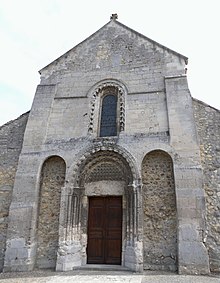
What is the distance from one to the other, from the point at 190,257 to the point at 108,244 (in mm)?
2438

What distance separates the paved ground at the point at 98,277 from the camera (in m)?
5.55

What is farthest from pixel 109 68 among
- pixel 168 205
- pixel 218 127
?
pixel 168 205

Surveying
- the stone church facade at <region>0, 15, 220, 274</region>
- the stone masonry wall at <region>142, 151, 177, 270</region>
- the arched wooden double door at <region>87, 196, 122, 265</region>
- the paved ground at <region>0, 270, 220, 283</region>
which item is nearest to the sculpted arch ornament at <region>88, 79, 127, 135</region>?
the stone church facade at <region>0, 15, 220, 274</region>

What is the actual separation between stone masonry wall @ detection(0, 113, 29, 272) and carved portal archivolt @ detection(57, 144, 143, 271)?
6.44 feet

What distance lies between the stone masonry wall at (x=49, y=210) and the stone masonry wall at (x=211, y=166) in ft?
14.5

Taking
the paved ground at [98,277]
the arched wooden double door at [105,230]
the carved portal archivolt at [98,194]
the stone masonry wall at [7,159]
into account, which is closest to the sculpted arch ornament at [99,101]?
the carved portal archivolt at [98,194]

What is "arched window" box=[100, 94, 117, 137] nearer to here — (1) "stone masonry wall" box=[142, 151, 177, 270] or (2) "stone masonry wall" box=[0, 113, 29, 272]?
(1) "stone masonry wall" box=[142, 151, 177, 270]

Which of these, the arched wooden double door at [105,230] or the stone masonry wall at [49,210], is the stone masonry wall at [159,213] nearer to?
the arched wooden double door at [105,230]

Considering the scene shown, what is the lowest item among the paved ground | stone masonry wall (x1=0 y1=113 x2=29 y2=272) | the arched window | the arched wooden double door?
the paved ground

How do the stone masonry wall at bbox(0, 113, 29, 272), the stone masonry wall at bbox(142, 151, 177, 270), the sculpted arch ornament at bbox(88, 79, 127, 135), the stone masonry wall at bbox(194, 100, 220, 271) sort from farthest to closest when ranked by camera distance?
the sculpted arch ornament at bbox(88, 79, 127, 135) → the stone masonry wall at bbox(0, 113, 29, 272) → the stone masonry wall at bbox(142, 151, 177, 270) → the stone masonry wall at bbox(194, 100, 220, 271)

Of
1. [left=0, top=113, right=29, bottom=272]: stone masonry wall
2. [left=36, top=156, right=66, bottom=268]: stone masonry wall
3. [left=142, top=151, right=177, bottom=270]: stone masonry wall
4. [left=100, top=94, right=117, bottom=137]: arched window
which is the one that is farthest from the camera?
[left=100, top=94, right=117, bottom=137]: arched window

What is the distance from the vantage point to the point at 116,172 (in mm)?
7832

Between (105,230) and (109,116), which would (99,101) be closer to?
(109,116)

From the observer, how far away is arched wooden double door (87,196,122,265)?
7258 millimetres
